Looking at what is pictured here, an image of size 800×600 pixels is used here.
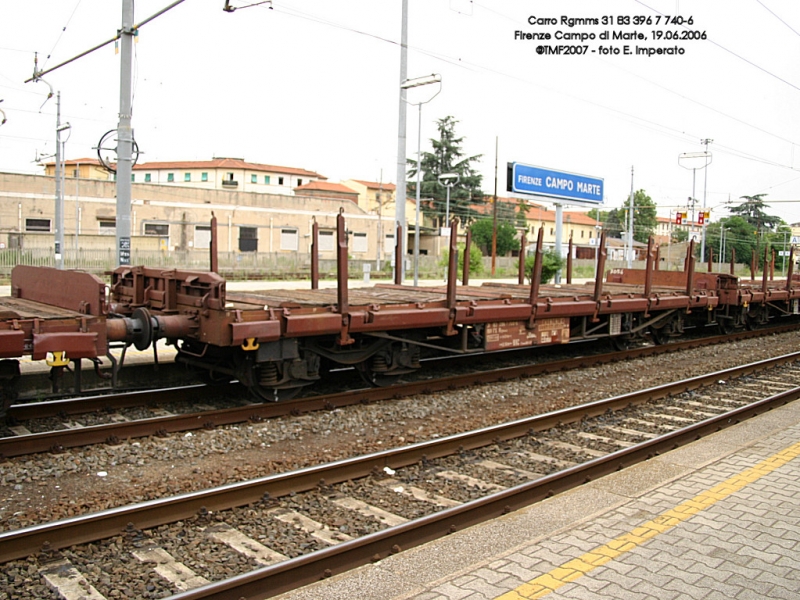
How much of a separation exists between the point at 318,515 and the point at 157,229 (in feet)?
145

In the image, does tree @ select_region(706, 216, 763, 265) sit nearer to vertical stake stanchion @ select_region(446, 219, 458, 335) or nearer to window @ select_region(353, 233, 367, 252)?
window @ select_region(353, 233, 367, 252)

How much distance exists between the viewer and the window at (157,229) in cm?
4578

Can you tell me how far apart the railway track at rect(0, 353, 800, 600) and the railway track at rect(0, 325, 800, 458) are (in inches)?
84.3

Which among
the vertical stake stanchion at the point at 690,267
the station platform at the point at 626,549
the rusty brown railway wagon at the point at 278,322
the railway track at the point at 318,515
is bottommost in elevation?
the railway track at the point at 318,515

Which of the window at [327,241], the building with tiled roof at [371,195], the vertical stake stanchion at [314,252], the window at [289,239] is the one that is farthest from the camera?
the building with tiled roof at [371,195]

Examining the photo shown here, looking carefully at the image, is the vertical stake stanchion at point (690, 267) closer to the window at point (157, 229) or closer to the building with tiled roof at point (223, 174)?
the window at point (157, 229)

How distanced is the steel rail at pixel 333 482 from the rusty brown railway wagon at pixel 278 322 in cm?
208

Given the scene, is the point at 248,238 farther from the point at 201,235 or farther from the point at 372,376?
the point at 372,376

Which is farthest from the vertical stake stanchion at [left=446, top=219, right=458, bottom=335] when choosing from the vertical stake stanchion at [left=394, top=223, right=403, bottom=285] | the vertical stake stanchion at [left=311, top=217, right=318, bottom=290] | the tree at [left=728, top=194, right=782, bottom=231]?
the tree at [left=728, top=194, right=782, bottom=231]

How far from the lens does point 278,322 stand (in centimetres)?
786

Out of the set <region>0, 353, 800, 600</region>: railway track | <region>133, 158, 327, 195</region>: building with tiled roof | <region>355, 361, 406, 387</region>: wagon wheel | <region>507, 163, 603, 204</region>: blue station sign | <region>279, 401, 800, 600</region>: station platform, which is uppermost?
<region>133, 158, 327, 195</region>: building with tiled roof

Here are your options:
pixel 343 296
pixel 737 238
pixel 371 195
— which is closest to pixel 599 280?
pixel 343 296

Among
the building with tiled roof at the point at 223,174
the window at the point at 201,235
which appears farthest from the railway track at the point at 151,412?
the building with tiled roof at the point at 223,174

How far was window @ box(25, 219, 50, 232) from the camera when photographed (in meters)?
41.7
